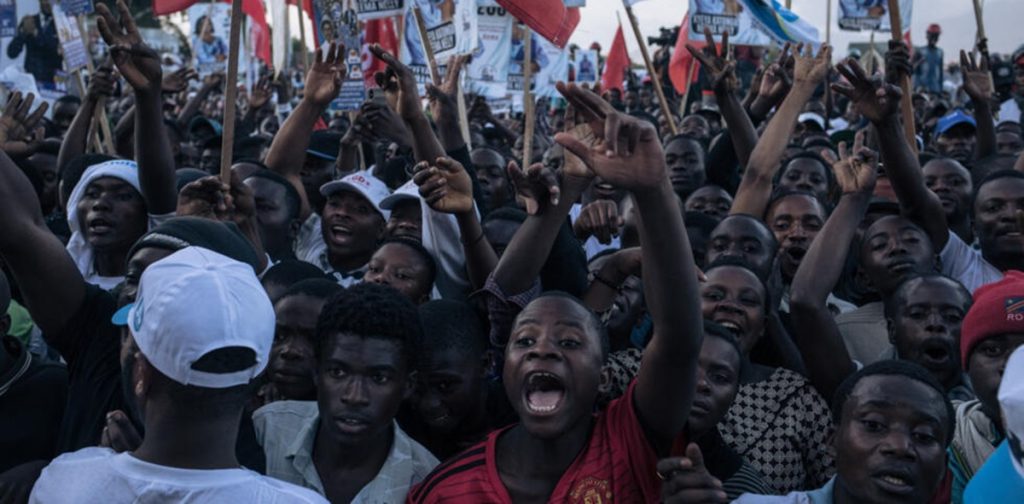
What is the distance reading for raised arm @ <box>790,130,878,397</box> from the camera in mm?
3605

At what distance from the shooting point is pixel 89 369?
117 inches

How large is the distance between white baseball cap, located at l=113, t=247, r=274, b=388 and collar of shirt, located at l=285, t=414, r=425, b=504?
0.95 meters

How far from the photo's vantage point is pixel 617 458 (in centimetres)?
275

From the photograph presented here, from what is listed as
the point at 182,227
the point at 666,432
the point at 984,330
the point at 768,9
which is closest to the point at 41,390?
the point at 182,227

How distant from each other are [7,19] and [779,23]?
19.8ft

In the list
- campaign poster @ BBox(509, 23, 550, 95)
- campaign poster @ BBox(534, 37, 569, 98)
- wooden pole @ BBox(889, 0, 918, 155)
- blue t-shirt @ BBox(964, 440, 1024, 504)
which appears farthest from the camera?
campaign poster @ BBox(534, 37, 569, 98)

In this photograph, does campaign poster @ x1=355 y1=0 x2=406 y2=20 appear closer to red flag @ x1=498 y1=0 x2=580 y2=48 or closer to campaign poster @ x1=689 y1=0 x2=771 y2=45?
red flag @ x1=498 y1=0 x2=580 y2=48

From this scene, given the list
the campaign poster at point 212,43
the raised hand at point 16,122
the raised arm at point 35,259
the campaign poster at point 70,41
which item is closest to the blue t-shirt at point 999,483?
the raised arm at point 35,259

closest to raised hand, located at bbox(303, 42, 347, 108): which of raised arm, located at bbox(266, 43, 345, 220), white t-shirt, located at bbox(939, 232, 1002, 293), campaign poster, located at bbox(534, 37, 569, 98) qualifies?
raised arm, located at bbox(266, 43, 345, 220)

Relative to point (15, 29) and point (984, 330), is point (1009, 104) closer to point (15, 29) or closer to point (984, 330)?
point (984, 330)

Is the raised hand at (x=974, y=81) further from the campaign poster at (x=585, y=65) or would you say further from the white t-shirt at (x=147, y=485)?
the campaign poster at (x=585, y=65)

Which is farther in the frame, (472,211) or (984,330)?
(472,211)

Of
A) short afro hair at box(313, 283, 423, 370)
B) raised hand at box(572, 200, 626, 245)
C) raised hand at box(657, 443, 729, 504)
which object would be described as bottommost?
raised hand at box(657, 443, 729, 504)

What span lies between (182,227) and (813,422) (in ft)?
6.52
